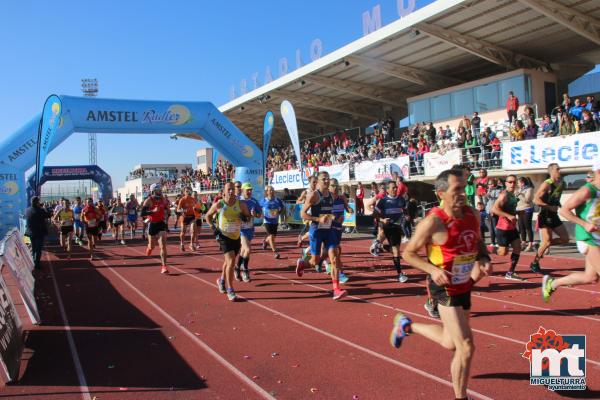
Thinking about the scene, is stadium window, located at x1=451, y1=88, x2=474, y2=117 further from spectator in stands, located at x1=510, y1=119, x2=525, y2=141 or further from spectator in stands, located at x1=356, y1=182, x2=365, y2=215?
spectator in stands, located at x1=356, y1=182, x2=365, y2=215

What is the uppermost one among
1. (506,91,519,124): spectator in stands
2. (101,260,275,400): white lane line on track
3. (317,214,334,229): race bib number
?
(506,91,519,124): spectator in stands

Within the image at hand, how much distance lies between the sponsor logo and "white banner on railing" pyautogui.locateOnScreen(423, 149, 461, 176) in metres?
14.6

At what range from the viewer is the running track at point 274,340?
4.23 metres

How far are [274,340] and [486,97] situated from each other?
2106 cm

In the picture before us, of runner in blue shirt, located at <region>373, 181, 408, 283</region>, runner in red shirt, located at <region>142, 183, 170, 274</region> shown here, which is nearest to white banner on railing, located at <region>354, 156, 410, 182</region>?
runner in blue shirt, located at <region>373, 181, 408, 283</region>

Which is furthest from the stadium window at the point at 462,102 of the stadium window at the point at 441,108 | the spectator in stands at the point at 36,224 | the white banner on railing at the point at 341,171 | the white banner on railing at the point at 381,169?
the spectator in stands at the point at 36,224

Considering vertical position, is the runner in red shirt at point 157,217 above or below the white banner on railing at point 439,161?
below

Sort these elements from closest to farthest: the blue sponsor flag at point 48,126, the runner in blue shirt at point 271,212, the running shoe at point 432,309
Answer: the running shoe at point 432,309, the runner in blue shirt at point 271,212, the blue sponsor flag at point 48,126

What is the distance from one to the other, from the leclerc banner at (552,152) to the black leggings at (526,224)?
126 inches

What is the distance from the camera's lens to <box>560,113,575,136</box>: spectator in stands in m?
14.9

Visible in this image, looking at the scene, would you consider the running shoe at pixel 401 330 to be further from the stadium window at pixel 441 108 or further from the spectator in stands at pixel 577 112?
the stadium window at pixel 441 108

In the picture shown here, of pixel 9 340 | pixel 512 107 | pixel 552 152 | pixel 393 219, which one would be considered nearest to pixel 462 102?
pixel 512 107

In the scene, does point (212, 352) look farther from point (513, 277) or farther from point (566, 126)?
point (566, 126)

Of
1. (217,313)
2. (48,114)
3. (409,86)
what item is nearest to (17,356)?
(217,313)
